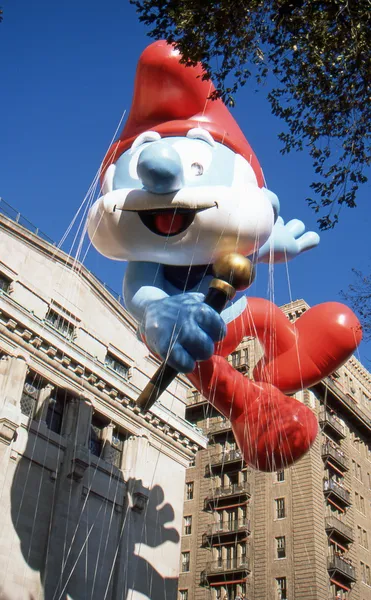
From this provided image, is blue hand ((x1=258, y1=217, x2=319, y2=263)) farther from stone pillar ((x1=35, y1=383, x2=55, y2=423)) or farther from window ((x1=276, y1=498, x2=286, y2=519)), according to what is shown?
window ((x1=276, y1=498, x2=286, y2=519))

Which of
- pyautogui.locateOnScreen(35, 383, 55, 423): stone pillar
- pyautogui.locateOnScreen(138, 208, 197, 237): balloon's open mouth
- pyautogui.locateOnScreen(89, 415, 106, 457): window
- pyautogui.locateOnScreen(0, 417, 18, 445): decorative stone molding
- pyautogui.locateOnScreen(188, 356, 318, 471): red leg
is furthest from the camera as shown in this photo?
pyautogui.locateOnScreen(89, 415, 106, 457): window

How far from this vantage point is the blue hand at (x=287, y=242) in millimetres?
10359

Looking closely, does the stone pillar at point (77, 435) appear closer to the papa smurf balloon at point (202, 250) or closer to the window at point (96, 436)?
the window at point (96, 436)

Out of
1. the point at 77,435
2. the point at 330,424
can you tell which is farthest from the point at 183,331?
the point at 330,424

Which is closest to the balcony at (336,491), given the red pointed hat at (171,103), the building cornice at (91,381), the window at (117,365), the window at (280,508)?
the window at (280,508)

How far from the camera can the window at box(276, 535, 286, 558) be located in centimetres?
3212

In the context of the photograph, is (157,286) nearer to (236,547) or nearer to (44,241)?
(44,241)

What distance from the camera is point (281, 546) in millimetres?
32375

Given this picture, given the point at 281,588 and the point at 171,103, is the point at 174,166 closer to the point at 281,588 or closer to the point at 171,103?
the point at 171,103

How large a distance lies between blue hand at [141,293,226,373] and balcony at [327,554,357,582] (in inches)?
1060

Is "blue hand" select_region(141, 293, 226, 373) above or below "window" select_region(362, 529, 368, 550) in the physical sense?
below

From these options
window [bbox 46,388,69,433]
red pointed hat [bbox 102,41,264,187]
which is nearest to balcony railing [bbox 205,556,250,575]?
window [bbox 46,388,69,433]

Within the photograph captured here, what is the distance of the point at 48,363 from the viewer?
1927 cm

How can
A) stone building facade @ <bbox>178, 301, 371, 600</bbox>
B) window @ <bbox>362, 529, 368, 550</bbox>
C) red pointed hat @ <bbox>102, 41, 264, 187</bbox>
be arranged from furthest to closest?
window @ <bbox>362, 529, 368, 550</bbox> < stone building facade @ <bbox>178, 301, 371, 600</bbox> < red pointed hat @ <bbox>102, 41, 264, 187</bbox>
